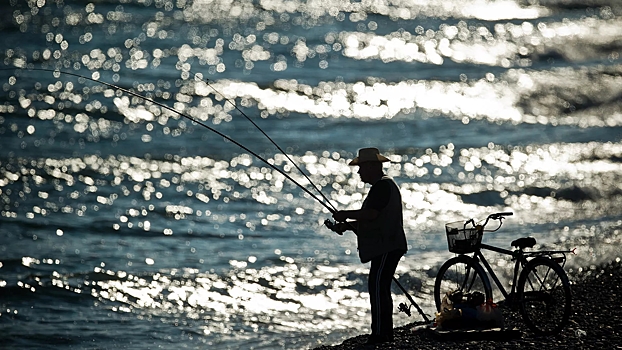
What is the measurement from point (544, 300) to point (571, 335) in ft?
1.27

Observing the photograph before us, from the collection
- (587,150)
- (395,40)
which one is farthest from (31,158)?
(395,40)

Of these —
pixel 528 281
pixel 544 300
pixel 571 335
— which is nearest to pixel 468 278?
pixel 528 281

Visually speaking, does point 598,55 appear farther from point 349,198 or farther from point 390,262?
point 390,262

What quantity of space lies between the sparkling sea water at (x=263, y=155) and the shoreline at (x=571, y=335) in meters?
1.66

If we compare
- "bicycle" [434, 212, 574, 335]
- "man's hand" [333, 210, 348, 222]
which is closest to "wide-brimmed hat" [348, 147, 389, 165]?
"man's hand" [333, 210, 348, 222]

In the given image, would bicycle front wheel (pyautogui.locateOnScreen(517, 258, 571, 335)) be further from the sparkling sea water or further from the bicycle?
the sparkling sea water

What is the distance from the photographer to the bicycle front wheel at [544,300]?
27.1 ft

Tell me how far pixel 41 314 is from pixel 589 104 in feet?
68.9

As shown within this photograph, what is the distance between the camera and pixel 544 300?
8391 millimetres

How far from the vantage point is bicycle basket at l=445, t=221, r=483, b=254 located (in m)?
8.34

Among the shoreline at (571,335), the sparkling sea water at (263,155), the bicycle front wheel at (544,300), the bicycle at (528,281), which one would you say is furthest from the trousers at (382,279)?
the sparkling sea water at (263,155)

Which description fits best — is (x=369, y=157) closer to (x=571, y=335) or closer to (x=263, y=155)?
(x=571, y=335)

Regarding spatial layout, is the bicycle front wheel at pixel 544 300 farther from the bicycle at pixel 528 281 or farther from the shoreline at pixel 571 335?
the shoreline at pixel 571 335

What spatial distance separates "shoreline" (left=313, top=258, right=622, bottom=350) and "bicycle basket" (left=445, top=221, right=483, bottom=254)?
689 mm
